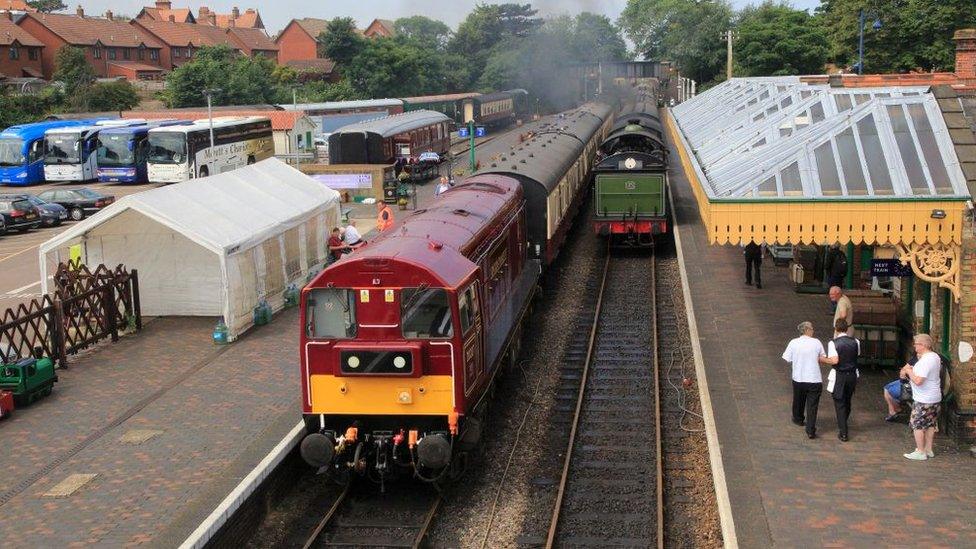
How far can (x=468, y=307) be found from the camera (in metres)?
11.4

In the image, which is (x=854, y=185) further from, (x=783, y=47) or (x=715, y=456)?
(x=783, y=47)

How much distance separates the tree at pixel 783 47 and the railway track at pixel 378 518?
4489 centimetres

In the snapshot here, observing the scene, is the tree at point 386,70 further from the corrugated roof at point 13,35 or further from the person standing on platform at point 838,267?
the person standing on platform at point 838,267

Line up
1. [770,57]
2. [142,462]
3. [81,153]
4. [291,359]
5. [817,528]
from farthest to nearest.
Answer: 1. [770,57]
2. [81,153]
3. [291,359]
4. [142,462]
5. [817,528]

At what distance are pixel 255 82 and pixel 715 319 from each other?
56283 millimetres

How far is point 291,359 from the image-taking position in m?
16.1

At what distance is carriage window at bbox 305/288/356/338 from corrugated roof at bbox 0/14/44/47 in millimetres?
67568

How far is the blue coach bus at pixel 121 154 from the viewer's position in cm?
4044

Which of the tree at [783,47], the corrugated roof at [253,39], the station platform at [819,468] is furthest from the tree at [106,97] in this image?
the station platform at [819,468]

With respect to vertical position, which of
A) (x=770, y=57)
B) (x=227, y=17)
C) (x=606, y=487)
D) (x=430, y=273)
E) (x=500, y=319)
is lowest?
(x=606, y=487)

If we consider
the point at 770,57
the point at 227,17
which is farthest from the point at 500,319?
the point at 227,17

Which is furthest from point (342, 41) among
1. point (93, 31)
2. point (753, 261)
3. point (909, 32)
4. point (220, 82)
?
point (753, 261)

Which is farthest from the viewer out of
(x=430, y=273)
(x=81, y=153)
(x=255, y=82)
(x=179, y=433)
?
(x=255, y=82)

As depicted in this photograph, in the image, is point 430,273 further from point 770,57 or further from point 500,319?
point 770,57
